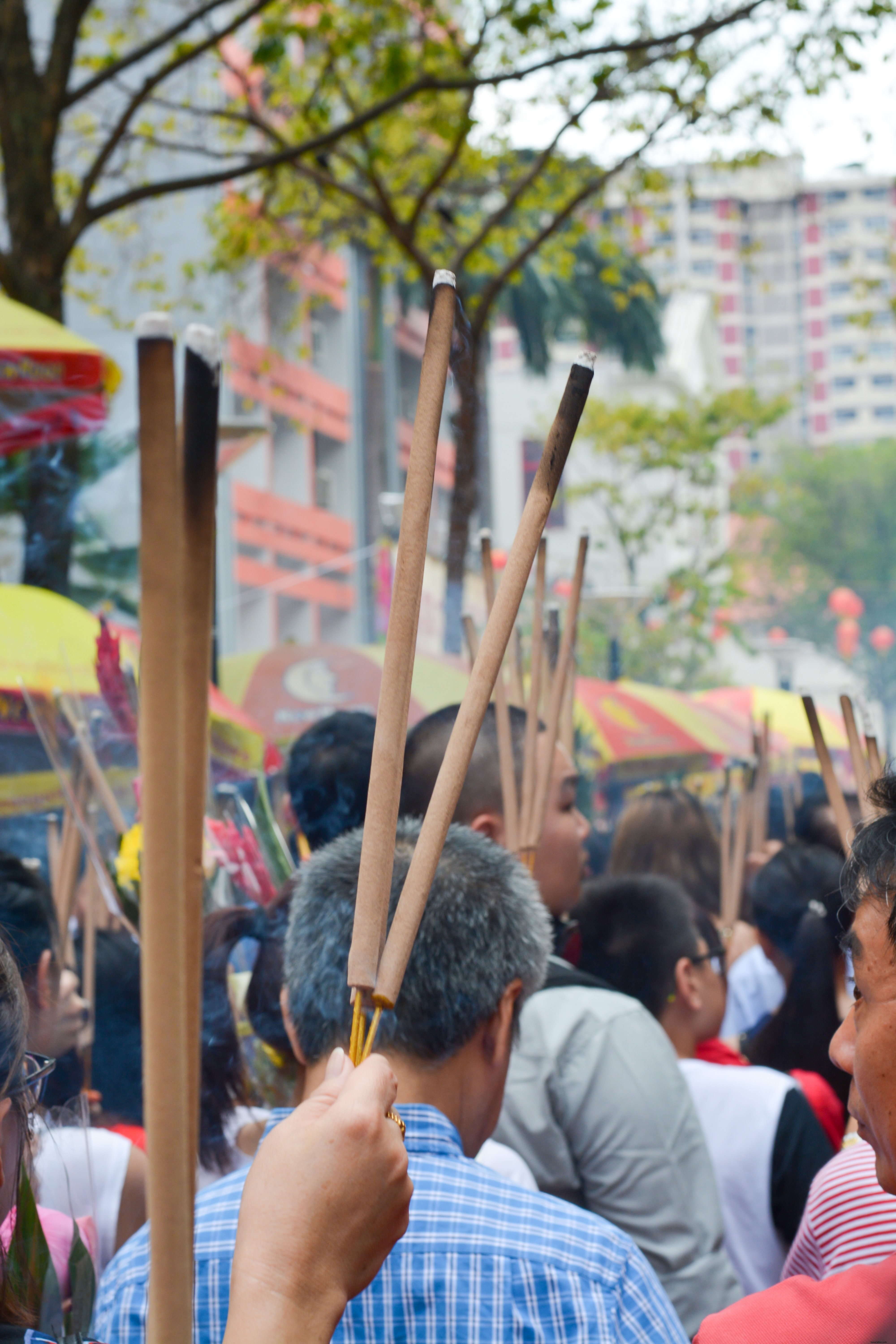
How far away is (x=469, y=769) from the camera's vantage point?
93.0 inches

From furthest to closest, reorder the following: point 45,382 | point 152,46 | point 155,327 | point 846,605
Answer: point 846,605, point 152,46, point 45,382, point 155,327

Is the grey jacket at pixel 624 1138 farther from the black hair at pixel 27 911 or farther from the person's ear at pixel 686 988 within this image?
the black hair at pixel 27 911

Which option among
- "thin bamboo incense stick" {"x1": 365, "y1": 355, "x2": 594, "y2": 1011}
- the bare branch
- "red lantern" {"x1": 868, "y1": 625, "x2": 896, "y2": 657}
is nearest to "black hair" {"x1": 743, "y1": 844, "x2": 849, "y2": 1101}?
"thin bamboo incense stick" {"x1": 365, "y1": 355, "x2": 594, "y2": 1011}

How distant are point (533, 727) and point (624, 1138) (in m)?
0.67

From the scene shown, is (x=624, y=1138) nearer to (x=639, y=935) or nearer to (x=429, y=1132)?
(x=639, y=935)

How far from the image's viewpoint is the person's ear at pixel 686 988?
2.68 metres

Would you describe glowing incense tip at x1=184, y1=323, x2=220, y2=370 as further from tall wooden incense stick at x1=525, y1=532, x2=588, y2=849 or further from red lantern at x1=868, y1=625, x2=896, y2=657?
red lantern at x1=868, y1=625, x2=896, y2=657

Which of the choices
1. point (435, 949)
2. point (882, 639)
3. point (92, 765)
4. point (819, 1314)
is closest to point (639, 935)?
point (92, 765)

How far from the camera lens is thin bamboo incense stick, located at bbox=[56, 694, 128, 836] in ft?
8.46

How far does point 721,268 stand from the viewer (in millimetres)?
73125

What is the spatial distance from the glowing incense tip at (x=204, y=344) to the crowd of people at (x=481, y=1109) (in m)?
0.47

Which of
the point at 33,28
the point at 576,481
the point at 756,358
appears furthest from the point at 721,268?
the point at 33,28

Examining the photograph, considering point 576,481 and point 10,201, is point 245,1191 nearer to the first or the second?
point 10,201

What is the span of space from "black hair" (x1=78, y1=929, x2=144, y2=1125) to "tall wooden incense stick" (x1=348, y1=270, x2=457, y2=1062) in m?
1.38
